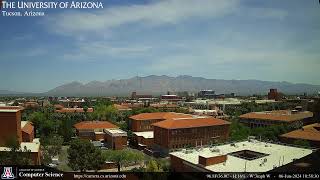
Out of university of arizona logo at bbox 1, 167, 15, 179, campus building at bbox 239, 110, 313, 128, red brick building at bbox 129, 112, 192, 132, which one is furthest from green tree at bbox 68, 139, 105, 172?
red brick building at bbox 129, 112, 192, 132

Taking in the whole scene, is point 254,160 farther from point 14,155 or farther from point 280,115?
point 280,115

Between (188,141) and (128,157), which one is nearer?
(128,157)

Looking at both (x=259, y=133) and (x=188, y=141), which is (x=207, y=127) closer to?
(x=188, y=141)

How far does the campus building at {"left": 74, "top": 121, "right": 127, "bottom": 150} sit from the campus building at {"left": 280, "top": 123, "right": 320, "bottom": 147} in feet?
13.6

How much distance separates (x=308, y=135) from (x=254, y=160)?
2006 millimetres

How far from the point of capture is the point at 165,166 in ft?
22.9

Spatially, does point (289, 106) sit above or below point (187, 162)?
above

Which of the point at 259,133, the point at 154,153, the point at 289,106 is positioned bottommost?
the point at 154,153

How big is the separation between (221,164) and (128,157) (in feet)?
8.21

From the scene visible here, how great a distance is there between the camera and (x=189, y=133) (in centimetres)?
991

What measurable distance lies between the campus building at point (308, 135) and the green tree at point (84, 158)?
415 cm

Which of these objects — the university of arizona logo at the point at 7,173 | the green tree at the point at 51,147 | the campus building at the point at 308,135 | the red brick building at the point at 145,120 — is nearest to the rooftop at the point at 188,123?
the red brick building at the point at 145,120

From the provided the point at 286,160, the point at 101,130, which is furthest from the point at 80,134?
the point at 286,160

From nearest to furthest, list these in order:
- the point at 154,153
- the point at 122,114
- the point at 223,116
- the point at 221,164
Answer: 1. the point at 221,164
2. the point at 154,153
3. the point at 223,116
4. the point at 122,114
